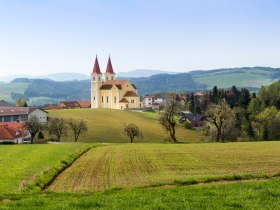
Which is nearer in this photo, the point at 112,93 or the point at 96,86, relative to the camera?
the point at 112,93

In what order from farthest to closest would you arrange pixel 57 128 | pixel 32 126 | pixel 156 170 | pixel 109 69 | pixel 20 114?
pixel 109 69, pixel 20 114, pixel 57 128, pixel 32 126, pixel 156 170

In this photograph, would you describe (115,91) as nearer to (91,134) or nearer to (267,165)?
(91,134)

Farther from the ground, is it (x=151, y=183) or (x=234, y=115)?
(x=234, y=115)

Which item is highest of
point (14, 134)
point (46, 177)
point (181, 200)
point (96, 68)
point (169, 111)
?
point (96, 68)

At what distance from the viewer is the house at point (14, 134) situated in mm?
85269

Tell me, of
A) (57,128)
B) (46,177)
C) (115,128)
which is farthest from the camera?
(115,128)

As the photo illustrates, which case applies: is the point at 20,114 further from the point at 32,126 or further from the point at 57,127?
the point at 32,126

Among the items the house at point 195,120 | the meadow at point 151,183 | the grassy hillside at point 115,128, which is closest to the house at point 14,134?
the grassy hillside at point 115,128

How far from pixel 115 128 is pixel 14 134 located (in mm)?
30417

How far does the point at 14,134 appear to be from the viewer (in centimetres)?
8794

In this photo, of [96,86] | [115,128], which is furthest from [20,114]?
[96,86]

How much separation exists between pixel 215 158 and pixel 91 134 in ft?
204

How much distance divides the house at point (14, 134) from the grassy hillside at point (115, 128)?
881 centimetres

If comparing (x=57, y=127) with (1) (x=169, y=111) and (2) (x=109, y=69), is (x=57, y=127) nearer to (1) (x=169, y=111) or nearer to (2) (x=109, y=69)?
(1) (x=169, y=111)
